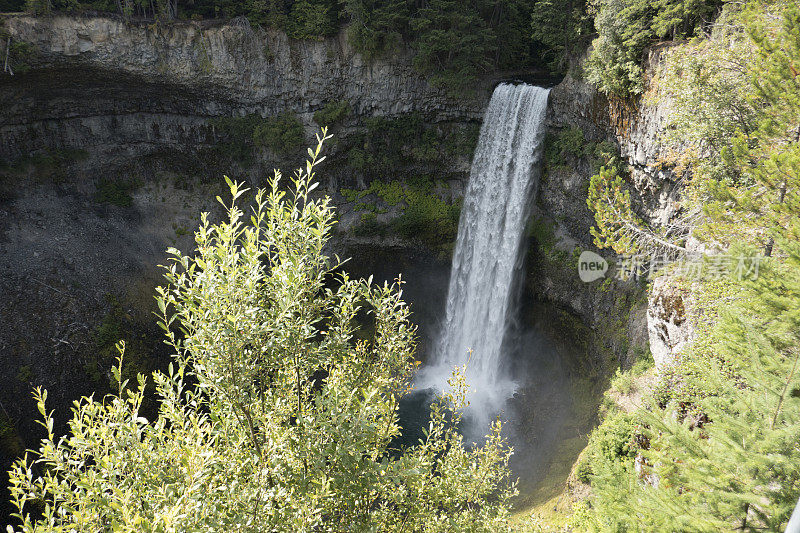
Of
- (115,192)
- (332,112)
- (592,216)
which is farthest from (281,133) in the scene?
(592,216)

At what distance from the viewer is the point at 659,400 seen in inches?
453

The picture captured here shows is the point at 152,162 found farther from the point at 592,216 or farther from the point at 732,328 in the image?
the point at 732,328

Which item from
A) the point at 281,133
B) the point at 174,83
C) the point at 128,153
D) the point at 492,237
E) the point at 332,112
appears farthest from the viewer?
the point at 128,153

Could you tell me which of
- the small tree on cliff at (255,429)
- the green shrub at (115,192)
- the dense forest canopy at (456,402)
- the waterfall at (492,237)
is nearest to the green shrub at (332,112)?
the waterfall at (492,237)

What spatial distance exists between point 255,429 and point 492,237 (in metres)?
19.5

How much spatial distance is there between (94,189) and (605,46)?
90.0 feet

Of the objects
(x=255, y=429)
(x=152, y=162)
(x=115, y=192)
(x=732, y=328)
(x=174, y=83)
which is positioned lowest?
→ (x=255, y=429)

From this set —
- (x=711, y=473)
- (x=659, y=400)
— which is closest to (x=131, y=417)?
(x=711, y=473)

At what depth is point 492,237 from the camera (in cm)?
2322

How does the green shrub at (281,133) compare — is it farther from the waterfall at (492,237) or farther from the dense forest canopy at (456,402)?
the dense forest canopy at (456,402)

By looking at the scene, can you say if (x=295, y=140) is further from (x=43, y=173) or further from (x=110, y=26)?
(x=43, y=173)

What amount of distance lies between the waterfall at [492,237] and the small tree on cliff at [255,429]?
16.2m

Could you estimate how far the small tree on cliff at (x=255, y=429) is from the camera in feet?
13.7

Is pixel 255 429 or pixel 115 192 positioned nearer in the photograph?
pixel 255 429
